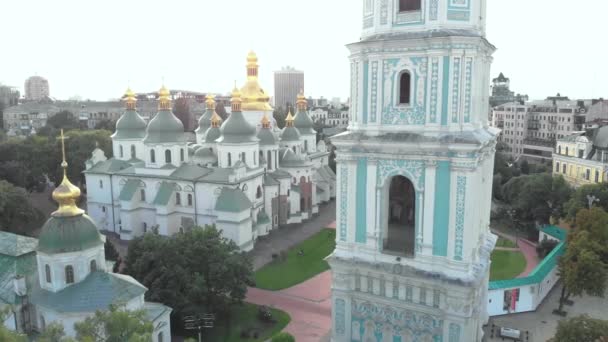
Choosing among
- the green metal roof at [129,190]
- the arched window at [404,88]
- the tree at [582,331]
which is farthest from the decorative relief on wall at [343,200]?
the green metal roof at [129,190]

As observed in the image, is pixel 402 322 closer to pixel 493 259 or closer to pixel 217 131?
pixel 493 259

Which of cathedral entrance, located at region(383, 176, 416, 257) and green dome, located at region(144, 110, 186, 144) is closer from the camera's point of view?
cathedral entrance, located at region(383, 176, 416, 257)

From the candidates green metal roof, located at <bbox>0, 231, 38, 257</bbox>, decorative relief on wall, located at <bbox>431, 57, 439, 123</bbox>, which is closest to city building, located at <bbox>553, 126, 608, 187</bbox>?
decorative relief on wall, located at <bbox>431, 57, 439, 123</bbox>

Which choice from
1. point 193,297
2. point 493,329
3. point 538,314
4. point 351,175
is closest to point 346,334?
point 351,175

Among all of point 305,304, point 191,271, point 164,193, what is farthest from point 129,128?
point 305,304

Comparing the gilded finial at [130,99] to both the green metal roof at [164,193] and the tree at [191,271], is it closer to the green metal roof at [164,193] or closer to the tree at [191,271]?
the green metal roof at [164,193]

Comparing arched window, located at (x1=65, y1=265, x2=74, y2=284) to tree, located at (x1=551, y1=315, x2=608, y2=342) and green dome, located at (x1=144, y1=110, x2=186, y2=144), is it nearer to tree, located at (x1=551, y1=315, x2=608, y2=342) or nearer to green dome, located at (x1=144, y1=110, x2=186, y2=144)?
tree, located at (x1=551, y1=315, x2=608, y2=342)

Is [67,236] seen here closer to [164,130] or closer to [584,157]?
[164,130]
